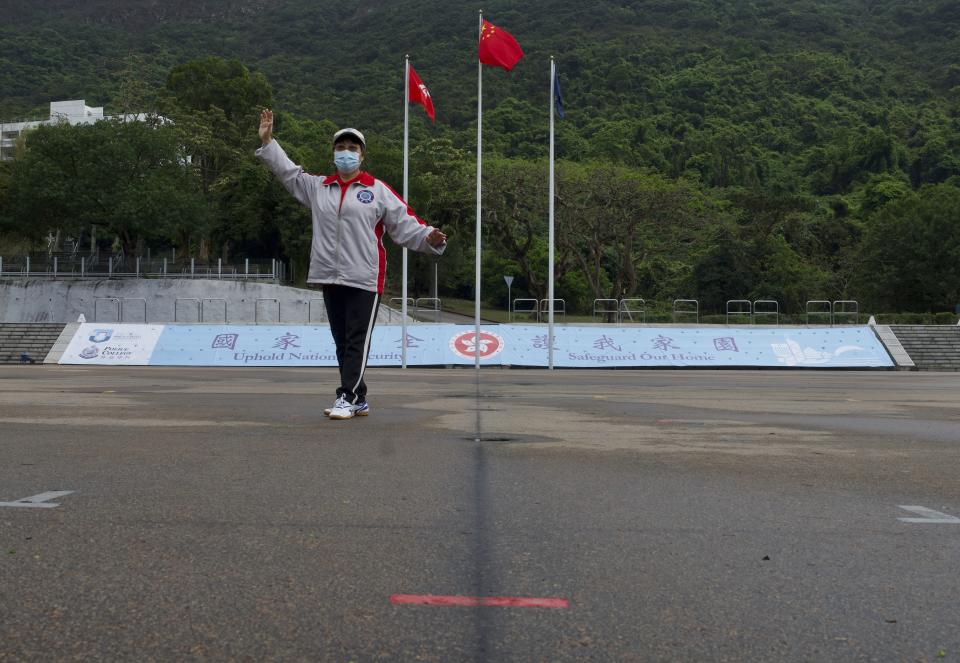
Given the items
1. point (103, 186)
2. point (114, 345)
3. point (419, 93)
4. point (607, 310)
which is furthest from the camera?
point (103, 186)

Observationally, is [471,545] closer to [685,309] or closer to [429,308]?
[685,309]

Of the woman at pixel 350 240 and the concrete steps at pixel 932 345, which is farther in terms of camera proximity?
the concrete steps at pixel 932 345

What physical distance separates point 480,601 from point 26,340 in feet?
107

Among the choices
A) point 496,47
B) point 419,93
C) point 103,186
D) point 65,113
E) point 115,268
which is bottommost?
point 115,268

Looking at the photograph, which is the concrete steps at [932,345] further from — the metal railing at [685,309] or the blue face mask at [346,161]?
the blue face mask at [346,161]

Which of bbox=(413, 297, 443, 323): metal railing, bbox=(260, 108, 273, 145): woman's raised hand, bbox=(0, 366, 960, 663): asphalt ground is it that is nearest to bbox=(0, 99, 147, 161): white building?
bbox=(413, 297, 443, 323): metal railing

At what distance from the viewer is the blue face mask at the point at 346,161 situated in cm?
654

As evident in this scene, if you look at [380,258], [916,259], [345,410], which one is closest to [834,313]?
[916,259]

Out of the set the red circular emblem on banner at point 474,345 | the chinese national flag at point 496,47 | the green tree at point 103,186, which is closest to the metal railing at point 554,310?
the red circular emblem on banner at point 474,345

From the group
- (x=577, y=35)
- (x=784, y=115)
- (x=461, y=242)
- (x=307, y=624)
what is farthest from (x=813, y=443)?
(x=577, y=35)

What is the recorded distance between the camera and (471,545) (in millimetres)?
2789

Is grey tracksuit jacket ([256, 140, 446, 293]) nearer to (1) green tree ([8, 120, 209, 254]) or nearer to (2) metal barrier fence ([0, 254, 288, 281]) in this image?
(2) metal barrier fence ([0, 254, 288, 281])

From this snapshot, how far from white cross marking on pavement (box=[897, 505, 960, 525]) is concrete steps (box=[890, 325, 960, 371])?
28.2 m

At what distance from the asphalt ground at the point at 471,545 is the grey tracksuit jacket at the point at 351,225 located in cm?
135
